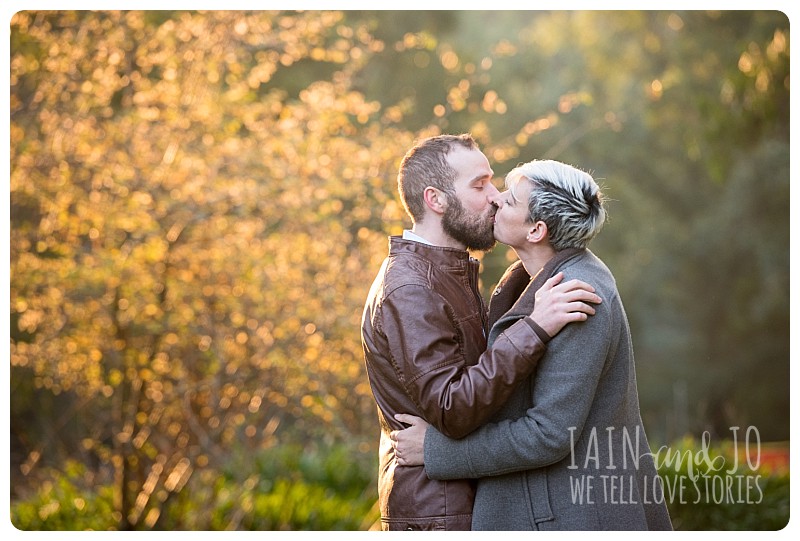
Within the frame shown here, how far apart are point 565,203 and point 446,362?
62cm

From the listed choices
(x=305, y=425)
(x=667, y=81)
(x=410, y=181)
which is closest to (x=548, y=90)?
(x=667, y=81)

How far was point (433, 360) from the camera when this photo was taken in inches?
108

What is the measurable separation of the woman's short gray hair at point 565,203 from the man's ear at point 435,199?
0.94ft

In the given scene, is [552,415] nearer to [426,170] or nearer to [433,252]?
[433,252]

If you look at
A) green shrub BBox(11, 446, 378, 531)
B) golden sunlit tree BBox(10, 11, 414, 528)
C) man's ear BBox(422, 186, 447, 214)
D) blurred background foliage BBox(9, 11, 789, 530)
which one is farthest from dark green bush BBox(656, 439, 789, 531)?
man's ear BBox(422, 186, 447, 214)

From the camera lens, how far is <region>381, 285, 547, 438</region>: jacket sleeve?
8.68 feet

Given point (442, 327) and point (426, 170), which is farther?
point (426, 170)

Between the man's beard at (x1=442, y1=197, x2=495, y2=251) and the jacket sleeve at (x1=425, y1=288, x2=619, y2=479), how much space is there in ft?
1.48

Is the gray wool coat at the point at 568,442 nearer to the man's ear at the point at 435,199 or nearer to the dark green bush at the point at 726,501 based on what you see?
the man's ear at the point at 435,199

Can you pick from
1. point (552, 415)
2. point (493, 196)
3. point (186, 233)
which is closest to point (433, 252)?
point (493, 196)

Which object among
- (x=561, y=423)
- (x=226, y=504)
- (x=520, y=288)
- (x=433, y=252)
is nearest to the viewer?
(x=561, y=423)

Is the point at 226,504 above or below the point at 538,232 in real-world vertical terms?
below

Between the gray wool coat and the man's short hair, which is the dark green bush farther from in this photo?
the man's short hair

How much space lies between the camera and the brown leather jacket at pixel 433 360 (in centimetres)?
266
